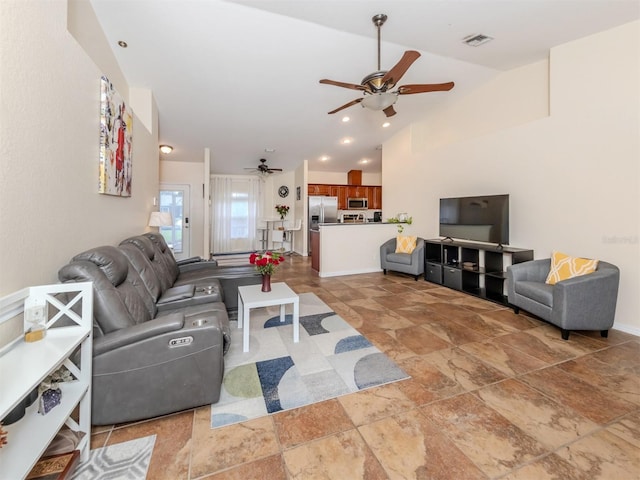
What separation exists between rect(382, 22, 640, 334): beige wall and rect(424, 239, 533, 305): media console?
0.34 m

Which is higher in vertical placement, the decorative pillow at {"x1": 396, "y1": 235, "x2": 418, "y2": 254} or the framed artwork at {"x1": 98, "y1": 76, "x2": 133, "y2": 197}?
the framed artwork at {"x1": 98, "y1": 76, "x2": 133, "y2": 197}

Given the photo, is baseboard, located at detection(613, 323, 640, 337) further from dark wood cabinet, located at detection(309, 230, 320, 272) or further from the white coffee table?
dark wood cabinet, located at detection(309, 230, 320, 272)

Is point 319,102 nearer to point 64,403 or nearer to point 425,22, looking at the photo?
point 425,22

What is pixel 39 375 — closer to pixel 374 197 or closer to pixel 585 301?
pixel 585 301

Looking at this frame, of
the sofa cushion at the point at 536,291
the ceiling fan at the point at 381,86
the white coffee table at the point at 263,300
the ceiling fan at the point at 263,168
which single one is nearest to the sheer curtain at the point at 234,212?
the ceiling fan at the point at 263,168

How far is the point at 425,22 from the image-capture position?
287cm

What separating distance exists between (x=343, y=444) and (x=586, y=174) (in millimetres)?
3853

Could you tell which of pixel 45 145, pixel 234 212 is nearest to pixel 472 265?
pixel 45 145

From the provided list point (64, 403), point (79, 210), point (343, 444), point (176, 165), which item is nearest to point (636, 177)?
point (343, 444)

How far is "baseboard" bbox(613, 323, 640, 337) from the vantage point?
2.77 meters

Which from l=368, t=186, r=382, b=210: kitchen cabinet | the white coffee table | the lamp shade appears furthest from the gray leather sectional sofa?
l=368, t=186, r=382, b=210: kitchen cabinet

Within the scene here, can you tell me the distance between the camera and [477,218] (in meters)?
4.20

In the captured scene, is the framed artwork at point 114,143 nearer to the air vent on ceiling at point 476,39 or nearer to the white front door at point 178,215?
the air vent on ceiling at point 476,39

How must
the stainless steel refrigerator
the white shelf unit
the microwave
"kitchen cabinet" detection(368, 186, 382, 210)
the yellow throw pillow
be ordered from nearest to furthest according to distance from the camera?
the white shelf unit < the yellow throw pillow < the stainless steel refrigerator < the microwave < "kitchen cabinet" detection(368, 186, 382, 210)
